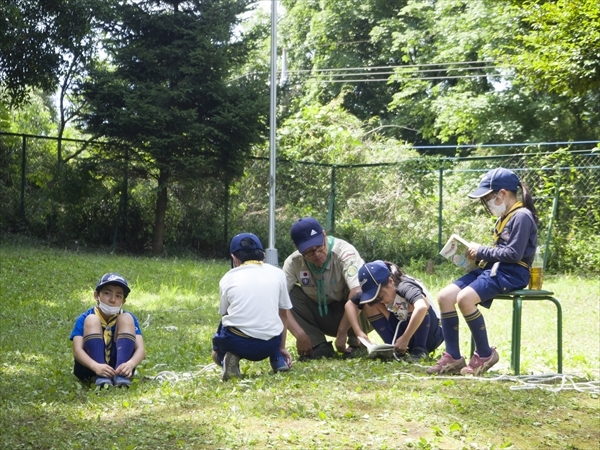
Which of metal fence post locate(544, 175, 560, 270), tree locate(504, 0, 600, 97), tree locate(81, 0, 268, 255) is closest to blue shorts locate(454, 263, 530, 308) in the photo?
tree locate(504, 0, 600, 97)

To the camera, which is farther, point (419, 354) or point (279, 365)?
point (419, 354)

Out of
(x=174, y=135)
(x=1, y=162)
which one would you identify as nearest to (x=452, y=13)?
(x=174, y=135)

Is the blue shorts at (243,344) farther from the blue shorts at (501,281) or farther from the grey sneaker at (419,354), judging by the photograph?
the blue shorts at (501,281)

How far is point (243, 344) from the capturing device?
636cm

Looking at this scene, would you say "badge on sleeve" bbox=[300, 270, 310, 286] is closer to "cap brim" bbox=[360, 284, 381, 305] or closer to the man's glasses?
the man's glasses

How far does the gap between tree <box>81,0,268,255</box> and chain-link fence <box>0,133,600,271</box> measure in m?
0.51

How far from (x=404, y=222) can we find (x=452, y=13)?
→ 15684 mm

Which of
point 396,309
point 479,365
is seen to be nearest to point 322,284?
point 396,309

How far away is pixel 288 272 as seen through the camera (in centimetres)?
766

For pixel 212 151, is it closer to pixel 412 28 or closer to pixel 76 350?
pixel 76 350

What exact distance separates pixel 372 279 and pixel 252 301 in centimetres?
124

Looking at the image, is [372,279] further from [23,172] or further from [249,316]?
[23,172]

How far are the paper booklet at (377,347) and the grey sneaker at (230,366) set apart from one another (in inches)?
45.7

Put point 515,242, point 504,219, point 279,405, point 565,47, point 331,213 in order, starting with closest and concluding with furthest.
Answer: point 279,405 → point 515,242 → point 504,219 → point 565,47 → point 331,213
